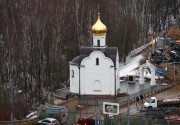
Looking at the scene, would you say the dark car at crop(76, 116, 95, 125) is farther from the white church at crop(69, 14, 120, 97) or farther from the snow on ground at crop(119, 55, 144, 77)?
the snow on ground at crop(119, 55, 144, 77)

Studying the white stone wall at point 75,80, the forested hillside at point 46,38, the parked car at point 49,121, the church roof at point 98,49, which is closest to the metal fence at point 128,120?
the parked car at point 49,121

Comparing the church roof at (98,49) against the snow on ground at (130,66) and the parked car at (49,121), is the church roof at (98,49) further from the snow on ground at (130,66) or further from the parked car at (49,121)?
the parked car at (49,121)

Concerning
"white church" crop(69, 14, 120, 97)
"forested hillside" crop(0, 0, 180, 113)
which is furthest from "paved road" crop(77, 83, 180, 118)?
"forested hillside" crop(0, 0, 180, 113)

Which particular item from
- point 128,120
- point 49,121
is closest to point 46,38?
point 49,121

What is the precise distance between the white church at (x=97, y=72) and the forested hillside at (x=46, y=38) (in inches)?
348

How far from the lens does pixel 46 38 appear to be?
196 ft

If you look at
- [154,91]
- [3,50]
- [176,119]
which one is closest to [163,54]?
[154,91]

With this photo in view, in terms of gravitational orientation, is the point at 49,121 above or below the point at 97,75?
below

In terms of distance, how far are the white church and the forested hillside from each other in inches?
348

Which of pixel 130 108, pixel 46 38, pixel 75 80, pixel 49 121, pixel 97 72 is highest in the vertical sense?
pixel 46 38

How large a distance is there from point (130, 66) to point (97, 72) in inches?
579

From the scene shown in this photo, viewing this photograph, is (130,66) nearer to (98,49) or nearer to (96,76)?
(98,49)

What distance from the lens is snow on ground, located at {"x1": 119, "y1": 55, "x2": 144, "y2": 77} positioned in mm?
53875

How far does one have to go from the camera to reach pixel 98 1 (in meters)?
71.5
